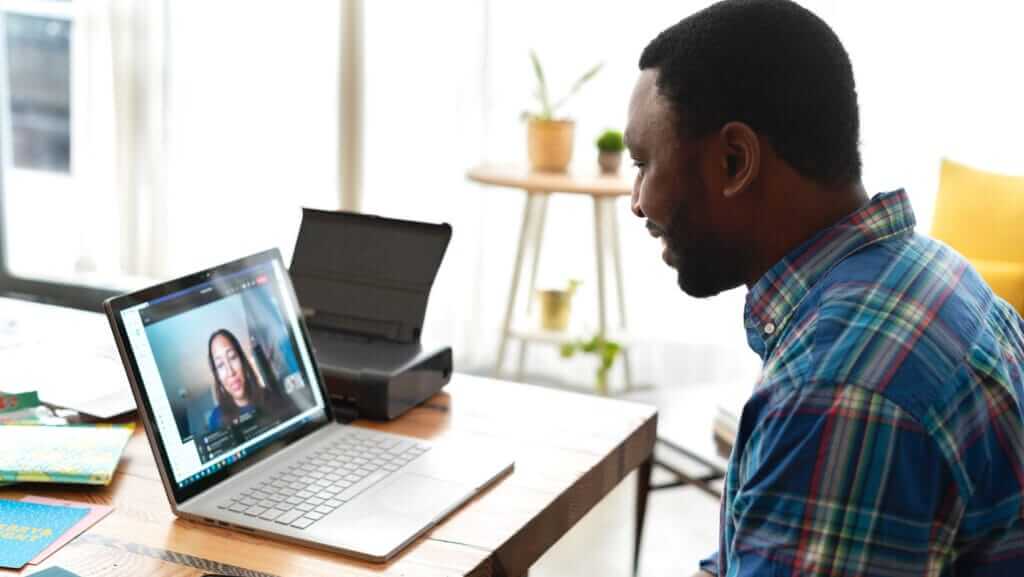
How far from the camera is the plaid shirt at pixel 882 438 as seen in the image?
0.91 metres

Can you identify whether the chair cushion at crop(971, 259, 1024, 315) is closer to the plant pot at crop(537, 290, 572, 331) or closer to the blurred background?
the blurred background

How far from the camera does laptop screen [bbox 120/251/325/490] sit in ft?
4.21

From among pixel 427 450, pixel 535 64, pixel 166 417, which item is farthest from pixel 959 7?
pixel 166 417

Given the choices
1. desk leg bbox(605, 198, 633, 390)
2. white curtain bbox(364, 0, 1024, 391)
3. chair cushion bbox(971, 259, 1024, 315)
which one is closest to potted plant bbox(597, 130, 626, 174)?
white curtain bbox(364, 0, 1024, 391)

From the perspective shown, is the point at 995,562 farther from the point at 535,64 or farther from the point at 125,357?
the point at 535,64

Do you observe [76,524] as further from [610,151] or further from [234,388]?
[610,151]

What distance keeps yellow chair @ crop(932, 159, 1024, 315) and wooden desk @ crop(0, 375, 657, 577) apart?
127cm

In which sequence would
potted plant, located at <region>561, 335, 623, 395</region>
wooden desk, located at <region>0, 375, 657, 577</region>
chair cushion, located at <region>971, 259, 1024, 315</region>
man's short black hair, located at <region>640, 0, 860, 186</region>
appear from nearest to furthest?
man's short black hair, located at <region>640, 0, 860, 186</region> → wooden desk, located at <region>0, 375, 657, 577</region> → chair cushion, located at <region>971, 259, 1024, 315</region> → potted plant, located at <region>561, 335, 623, 395</region>

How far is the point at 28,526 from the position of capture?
3.92ft

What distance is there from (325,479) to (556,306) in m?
2.20

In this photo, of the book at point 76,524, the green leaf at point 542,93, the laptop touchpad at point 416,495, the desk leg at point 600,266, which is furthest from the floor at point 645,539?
the book at point 76,524

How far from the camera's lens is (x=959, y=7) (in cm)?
327

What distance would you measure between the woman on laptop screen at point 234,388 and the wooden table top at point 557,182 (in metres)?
1.81

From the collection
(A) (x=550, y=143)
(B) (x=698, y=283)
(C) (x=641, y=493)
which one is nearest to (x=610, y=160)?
(A) (x=550, y=143)
